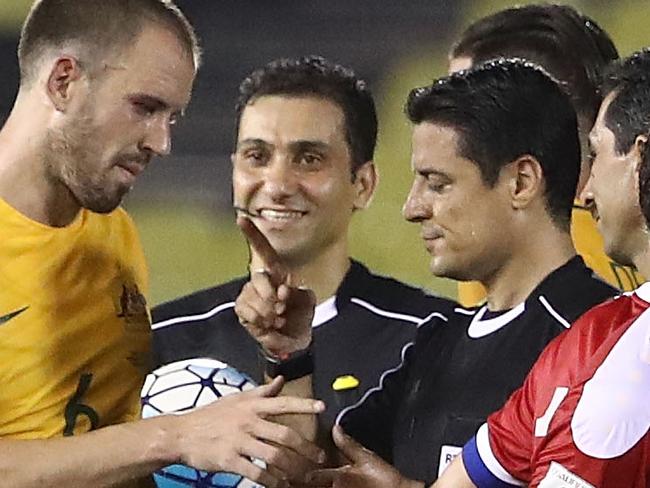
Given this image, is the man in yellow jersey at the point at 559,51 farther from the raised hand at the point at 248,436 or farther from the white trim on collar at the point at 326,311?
the raised hand at the point at 248,436

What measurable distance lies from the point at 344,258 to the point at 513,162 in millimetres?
→ 346

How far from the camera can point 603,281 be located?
1365mm

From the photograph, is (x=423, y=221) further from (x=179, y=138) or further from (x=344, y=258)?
(x=179, y=138)

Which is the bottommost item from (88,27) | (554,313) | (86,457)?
(86,457)

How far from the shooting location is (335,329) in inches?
64.3

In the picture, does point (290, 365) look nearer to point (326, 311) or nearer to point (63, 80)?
point (326, 311)

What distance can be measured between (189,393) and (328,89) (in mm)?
445

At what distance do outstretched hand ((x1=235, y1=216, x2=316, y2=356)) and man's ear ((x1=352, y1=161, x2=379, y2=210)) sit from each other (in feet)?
0.97

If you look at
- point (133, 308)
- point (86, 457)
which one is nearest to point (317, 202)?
point (133, 308)

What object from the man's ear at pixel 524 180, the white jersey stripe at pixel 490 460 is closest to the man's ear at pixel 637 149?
the man's ear at pixel 524 180

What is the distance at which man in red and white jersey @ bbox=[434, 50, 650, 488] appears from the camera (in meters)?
1.02

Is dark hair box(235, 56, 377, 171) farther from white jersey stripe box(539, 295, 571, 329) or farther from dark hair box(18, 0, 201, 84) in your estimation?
white jersey stripe box(539, 295, 571, 329)

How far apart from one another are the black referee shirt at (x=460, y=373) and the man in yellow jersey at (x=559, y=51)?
0.47ft

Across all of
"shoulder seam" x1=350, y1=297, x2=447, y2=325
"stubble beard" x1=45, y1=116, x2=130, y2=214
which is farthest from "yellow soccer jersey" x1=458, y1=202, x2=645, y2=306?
"stubble beard" x1=45, y1=116, x2=130, y2=214
